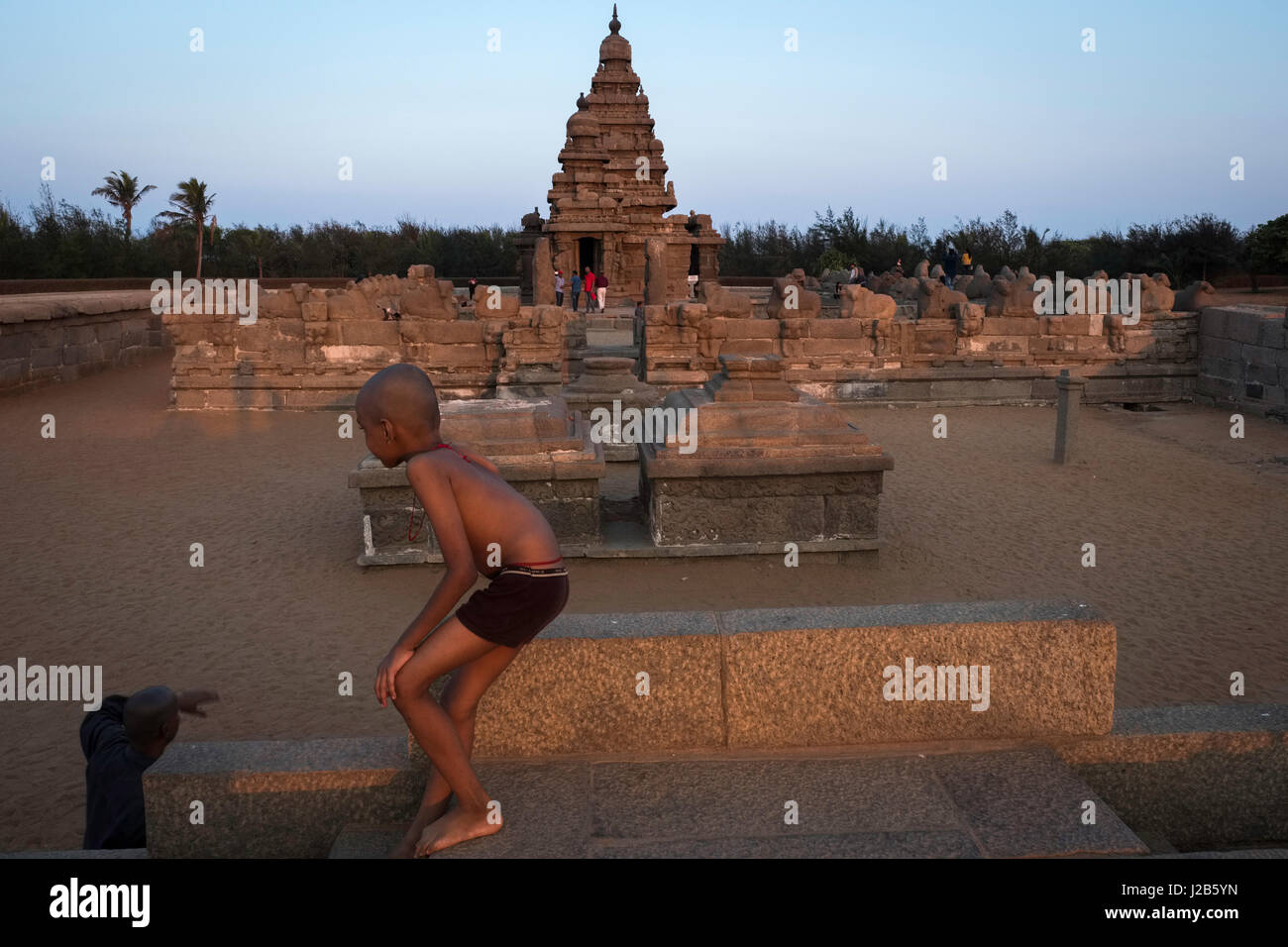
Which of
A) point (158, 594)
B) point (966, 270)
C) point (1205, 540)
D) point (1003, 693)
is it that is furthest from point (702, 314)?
point (966, 270)

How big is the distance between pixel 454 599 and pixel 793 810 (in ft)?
3.38

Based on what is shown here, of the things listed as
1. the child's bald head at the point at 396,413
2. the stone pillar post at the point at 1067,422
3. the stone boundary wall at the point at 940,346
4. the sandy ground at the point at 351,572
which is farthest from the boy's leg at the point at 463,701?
the stone boundary wall at the point at 940,346

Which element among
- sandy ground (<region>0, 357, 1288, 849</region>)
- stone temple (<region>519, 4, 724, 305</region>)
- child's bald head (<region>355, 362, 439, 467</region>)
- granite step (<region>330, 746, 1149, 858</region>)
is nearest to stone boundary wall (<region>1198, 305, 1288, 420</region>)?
sandy ground (<region>0, 357, 1288, 849</region>)

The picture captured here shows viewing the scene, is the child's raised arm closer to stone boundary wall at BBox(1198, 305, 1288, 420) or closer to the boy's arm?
the boy's arm

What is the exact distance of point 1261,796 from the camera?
2994 millimetres

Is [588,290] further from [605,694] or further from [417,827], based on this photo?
[417,827]

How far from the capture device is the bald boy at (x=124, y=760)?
312 cm

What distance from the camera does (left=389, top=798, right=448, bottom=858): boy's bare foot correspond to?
2.52 meters

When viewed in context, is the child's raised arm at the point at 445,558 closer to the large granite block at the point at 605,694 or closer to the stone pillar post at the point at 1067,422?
the large granite block at the point at 605,694

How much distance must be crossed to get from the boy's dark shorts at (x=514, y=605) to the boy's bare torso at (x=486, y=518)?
0.04 metres

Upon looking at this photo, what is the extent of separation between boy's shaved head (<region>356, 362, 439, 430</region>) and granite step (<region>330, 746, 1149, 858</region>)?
101cm

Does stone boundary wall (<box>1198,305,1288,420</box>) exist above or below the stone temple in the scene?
below

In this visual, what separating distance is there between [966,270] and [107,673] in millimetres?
28584

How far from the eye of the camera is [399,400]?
8.53 feet
